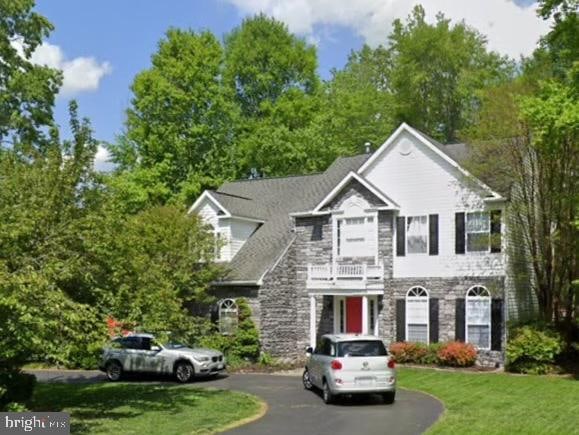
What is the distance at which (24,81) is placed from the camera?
1123 inches

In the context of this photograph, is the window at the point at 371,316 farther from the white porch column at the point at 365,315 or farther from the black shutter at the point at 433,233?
the black shutter at the point at 433,233

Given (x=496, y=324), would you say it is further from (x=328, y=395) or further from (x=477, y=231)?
(x=328, y=395)

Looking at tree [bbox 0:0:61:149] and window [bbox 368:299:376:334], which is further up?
tree [bbox 0:0:61:149]

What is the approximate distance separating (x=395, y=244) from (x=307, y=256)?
4082mm

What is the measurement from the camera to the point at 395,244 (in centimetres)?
2862

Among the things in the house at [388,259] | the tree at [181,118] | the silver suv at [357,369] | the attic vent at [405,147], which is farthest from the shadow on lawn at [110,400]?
the tree at [181,118]

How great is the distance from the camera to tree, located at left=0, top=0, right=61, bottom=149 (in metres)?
28.2

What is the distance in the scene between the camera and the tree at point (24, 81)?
92.7 ft

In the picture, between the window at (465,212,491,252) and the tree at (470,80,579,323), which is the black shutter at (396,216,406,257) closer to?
the window at (465,212,491,252)

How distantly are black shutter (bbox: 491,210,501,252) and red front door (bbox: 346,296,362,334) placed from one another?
6304 mm

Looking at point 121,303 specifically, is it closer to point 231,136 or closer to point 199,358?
point 199,358

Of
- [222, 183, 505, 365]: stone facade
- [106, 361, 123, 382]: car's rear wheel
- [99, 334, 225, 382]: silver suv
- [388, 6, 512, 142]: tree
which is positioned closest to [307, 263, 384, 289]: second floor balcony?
[222, 183, 505, 365]: stone facade

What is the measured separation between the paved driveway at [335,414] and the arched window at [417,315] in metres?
7.13

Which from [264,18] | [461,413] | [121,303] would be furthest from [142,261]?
[264,18]
